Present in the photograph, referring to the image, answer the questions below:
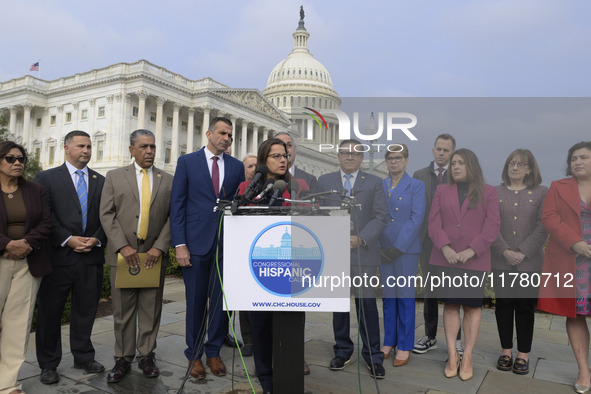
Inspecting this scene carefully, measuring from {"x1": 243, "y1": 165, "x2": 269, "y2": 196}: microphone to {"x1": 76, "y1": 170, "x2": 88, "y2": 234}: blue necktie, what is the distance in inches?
80.6

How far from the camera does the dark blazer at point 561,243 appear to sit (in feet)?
13.3

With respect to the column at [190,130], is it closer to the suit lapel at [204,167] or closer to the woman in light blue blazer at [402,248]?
the suit lapel at [204,167]

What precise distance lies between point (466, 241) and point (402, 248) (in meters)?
0.62

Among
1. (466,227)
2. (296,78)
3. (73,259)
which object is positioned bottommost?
(73,259)

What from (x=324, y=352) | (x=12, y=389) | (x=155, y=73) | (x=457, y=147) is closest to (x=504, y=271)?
(x=457, y=147)

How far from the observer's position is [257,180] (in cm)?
334

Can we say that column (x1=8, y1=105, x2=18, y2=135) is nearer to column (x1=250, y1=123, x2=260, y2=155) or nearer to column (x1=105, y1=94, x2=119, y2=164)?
column (x1=105, y1=94, x2=119, y2=164)

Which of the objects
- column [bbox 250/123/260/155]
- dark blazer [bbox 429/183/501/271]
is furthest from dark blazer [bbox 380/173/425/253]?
column [bbox 250/123/260/155]

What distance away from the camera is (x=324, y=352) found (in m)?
5.21

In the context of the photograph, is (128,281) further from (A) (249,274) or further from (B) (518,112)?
(B) (518,112)

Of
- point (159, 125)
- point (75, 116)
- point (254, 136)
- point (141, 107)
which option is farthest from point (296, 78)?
point (75, 116)

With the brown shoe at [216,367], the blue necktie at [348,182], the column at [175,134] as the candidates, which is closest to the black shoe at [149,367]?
the brown shoe at [216,367]

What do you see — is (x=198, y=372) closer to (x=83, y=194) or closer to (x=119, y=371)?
(x=119, y=371)

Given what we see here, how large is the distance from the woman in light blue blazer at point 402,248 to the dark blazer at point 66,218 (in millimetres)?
2926
